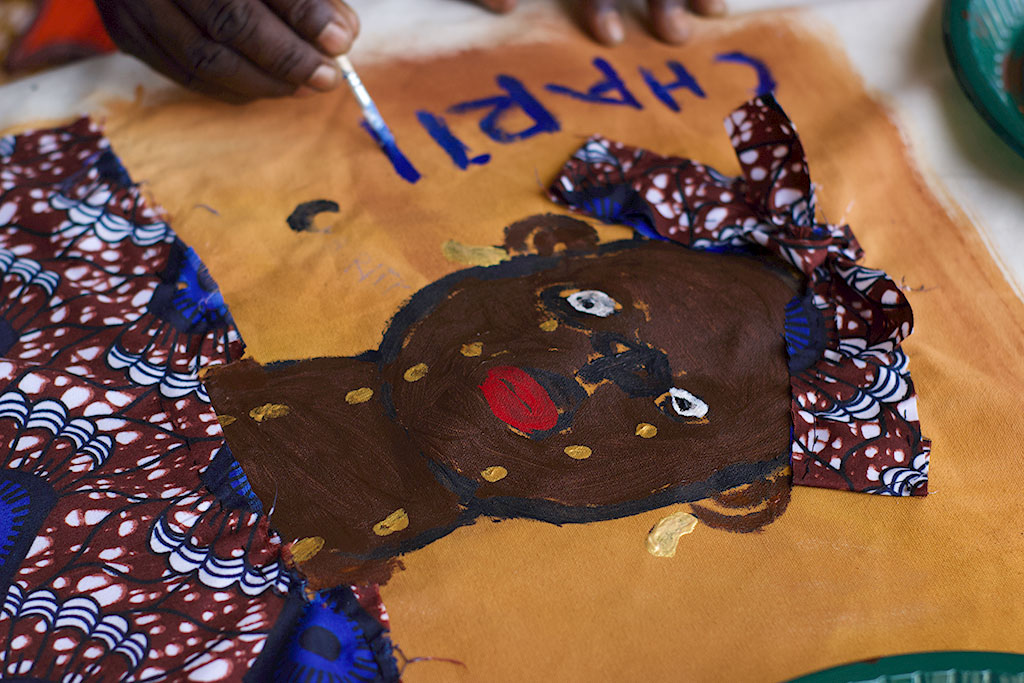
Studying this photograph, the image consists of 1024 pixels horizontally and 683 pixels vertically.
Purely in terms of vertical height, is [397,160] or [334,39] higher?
[334,39]

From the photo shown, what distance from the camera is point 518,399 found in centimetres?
69

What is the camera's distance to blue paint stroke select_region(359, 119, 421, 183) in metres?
0.93

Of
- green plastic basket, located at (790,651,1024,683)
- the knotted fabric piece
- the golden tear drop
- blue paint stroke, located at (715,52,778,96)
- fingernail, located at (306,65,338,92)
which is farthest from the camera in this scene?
blue paint stroke, located at (715,52,778,96)

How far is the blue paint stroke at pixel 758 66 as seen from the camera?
1048 millimetres

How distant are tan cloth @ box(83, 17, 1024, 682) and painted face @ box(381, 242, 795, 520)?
40 mm

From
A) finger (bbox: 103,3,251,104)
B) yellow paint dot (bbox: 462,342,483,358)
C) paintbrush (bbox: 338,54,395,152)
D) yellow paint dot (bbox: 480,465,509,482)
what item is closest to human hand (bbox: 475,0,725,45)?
paintbrush (bbox: 338,54,395,152)

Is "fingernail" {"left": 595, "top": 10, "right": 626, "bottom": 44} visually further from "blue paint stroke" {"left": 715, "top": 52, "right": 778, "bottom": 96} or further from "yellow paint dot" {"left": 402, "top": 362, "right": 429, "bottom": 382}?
"yellow paint dot" {"left": 402, "top": 362, "right": 429, "bottom": 382}

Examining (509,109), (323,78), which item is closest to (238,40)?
(323,78)

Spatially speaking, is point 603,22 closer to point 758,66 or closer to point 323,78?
point 758,66

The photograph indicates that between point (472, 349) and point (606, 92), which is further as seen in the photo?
point (606, 92)

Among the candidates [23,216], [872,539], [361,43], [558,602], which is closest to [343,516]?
[558,602]

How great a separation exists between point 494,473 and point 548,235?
31 cm

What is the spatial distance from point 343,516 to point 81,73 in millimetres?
804

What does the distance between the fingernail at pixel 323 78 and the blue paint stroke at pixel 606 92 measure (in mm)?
287
